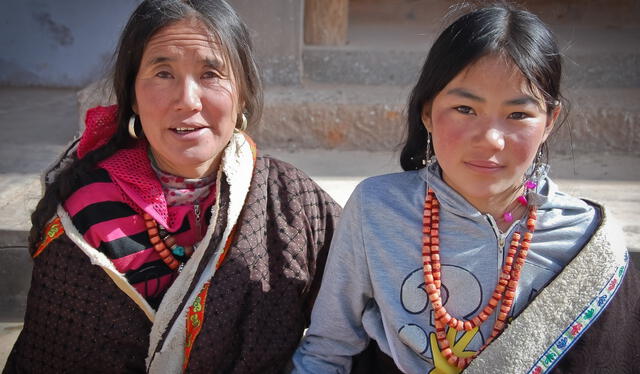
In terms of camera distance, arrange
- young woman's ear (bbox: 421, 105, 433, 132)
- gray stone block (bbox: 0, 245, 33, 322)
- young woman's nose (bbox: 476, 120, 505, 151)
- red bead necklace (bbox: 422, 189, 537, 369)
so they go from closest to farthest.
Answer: young woman's nose (bbox: 476, 120, 505, 151)
red bead necklace (bbox: 422, 189, 537, 369)
young woman's ear (bbox: 421, 105, 433, 132)
gray stone block (bbox: 0, 245, 33, 322)

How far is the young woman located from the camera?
69.5 inches

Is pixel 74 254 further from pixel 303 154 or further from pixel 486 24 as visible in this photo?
pixel 303 154

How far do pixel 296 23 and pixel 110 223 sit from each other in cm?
294


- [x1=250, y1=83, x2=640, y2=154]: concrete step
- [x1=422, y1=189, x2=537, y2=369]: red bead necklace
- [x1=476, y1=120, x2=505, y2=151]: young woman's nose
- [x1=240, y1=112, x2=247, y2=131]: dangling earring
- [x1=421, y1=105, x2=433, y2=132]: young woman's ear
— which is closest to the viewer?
[x1=476, y1=120, x2=505, y2=151]: young woman's nose

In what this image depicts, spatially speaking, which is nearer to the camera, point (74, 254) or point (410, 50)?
point (74, 254)

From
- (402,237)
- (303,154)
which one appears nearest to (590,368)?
(402,237)

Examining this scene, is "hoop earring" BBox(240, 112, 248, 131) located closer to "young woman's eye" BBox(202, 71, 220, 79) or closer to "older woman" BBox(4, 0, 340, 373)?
"older woman" BBox(4, 0, 340, 373)

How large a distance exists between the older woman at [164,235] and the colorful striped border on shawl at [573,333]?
0.73 metres

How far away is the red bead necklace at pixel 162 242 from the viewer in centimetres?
204

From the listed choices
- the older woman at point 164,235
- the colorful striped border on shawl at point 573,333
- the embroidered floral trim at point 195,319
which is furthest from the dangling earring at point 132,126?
the colorful striped border on shawl at point 573,333

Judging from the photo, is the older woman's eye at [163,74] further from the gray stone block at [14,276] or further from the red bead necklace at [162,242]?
the gray stone block at [14,276]

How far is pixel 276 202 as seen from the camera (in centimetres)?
221

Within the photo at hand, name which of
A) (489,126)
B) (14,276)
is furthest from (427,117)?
(14,276)

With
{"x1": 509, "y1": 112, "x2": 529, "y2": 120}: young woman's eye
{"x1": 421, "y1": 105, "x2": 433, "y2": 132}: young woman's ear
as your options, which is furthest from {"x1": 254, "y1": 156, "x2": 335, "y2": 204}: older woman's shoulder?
{"x1": 509, "y1": 112, "x2": 529, "y2": 120}: young woman's eye
